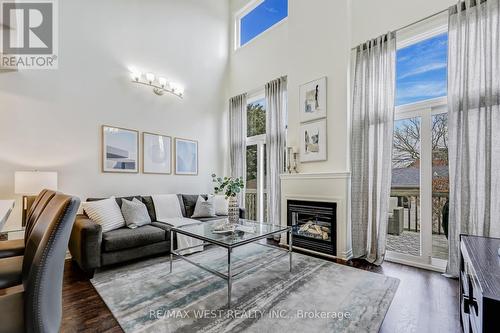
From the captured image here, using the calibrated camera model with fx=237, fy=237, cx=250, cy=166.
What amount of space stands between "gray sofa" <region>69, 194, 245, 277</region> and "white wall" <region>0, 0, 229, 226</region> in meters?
0.82

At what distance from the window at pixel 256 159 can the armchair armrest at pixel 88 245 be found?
2944mm

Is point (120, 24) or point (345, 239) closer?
point (345, 239)

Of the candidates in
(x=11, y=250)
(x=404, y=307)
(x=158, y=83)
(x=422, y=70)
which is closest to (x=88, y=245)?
(x=11, y=250)

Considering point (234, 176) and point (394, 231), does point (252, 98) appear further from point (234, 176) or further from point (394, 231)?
point (394, 231)

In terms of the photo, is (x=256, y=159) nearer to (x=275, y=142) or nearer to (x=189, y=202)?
(x=275, y=142)

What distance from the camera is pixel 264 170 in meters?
4.90

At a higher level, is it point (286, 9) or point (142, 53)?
point (286, 9)

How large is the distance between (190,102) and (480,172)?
15.2 feet

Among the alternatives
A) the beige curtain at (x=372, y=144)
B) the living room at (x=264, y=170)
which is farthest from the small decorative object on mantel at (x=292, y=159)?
the beige curtain at (x=372, y=144)

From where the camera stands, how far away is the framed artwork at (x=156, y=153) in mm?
4250

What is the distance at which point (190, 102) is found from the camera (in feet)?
16.3

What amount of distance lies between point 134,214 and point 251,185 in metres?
2.45

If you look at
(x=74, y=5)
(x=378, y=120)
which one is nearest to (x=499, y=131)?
(x=378, y=120)

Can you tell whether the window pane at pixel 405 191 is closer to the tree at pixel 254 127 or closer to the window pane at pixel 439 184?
the window pane at pixel 439 184
